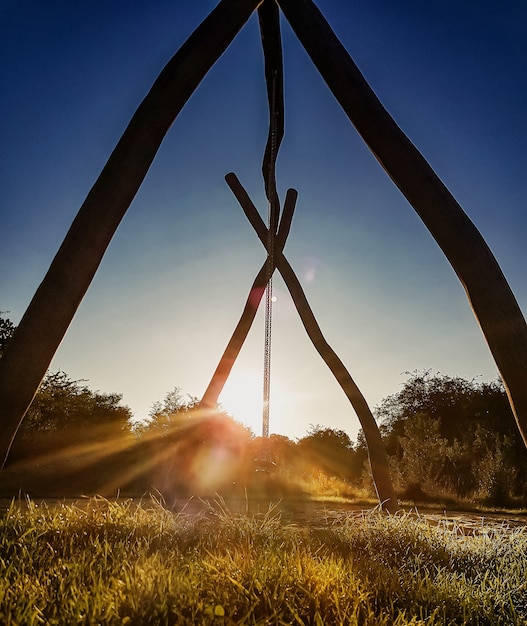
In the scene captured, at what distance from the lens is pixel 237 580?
2.24 m

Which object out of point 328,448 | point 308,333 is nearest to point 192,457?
point 308,333

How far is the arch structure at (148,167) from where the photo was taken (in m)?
1.84

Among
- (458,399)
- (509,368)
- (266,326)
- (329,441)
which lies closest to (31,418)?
(266,326)

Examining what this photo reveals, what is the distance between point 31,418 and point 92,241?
18816mm

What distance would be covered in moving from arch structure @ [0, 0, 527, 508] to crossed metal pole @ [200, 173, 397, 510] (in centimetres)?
297

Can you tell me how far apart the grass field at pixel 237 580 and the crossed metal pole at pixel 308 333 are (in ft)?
5.45

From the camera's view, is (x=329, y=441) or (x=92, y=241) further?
(x=329, y=441)

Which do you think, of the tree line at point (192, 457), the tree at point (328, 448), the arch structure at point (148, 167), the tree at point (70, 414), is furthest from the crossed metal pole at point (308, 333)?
the tree at point (328, 448)

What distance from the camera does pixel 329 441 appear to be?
1745 inches

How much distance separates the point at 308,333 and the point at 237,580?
3941mm

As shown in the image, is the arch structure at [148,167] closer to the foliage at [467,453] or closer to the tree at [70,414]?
the foliage at [467,453]

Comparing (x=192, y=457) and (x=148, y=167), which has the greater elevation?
(x=148, y=167)

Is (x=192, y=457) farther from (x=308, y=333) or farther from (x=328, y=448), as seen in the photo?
(x=328, y=448)

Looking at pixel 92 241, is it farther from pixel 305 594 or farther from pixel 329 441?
pixel 329 441
